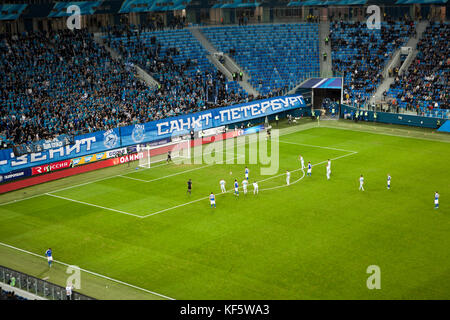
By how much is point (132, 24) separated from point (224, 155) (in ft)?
102

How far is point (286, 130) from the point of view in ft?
225

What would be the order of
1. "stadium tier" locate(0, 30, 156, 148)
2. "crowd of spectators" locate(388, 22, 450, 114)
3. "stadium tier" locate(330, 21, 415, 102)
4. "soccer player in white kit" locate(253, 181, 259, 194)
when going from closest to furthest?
"soccer player in white kit" locate(253, 181, 259, 194)
"stadium tier" locate(0, 30, 156, 148)
"crowd of spectators" locate(388, 22, 450, 114)
"stadium tier" locate(330, 21, 415, 102)

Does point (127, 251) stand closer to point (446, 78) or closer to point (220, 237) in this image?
point (220, 237)

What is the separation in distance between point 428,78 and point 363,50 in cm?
1191

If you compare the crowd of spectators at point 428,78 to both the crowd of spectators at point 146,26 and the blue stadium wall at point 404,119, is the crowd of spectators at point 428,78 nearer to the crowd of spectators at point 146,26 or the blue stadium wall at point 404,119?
the blue stadium wall at point 404,119

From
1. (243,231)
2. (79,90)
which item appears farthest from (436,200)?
(79,90)

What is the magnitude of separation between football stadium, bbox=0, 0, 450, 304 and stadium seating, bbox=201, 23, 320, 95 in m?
0.29

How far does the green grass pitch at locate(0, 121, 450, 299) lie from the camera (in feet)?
96.3

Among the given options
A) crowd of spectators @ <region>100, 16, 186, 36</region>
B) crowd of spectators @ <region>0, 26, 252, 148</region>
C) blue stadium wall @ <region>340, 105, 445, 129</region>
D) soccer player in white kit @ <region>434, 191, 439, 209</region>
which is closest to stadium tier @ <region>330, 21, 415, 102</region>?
blue stadium wall @ <region>340, 105, 445, 129</region>

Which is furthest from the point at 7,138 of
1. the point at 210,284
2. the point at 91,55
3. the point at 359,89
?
→ the point at 359,89

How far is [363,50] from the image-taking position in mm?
82000

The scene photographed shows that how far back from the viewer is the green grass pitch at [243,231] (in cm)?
2936

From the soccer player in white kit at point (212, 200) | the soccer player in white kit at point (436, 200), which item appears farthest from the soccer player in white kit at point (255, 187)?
the soccer player in white kit at point (436, 200)

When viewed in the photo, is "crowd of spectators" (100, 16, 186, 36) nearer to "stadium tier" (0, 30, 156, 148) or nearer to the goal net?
"stadium tier" (0, 30, 156, 148)
